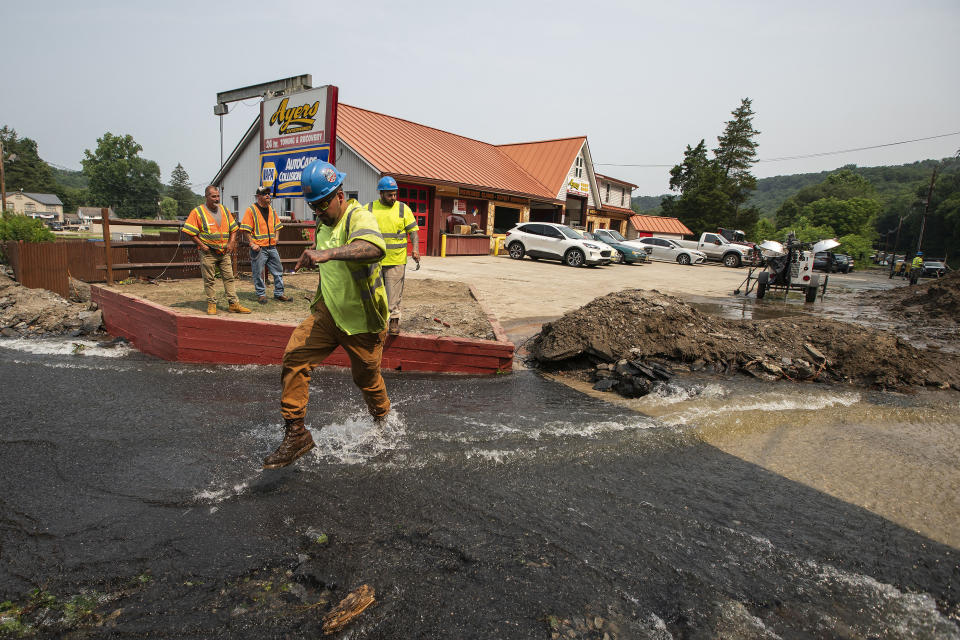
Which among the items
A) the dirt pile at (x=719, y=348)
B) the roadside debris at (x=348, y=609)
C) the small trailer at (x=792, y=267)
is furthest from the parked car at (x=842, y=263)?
the roadside debris at (x=348, y=609)

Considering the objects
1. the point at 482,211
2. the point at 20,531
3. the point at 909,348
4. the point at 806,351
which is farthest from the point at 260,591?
the point at 482,211

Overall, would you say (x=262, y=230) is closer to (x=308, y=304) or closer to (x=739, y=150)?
(x=308, y=304)

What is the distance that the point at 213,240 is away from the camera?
693 cm

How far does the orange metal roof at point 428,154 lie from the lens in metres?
21.2

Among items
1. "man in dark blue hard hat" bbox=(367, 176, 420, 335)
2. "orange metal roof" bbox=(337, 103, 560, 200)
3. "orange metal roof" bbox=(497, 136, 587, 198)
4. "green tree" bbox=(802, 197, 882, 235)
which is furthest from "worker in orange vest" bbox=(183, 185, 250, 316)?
"green tree" bbox=(802, 197, 882, 235)

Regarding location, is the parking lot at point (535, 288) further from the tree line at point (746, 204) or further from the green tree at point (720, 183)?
the green tree at point (720, 183)

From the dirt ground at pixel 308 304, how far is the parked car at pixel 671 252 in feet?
77.7

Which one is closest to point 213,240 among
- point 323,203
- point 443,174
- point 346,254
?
point 323,203

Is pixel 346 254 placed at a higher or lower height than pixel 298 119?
lower

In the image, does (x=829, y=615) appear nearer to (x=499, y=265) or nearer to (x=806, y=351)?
(x=806, y=351)

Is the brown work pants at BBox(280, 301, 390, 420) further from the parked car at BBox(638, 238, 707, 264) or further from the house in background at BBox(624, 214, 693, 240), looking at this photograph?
the house in background at BBox(624, 214, 693, 240)

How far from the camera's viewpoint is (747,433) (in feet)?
14.4

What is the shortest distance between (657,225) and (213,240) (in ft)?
165

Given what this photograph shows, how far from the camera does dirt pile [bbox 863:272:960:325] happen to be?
11.7 m
